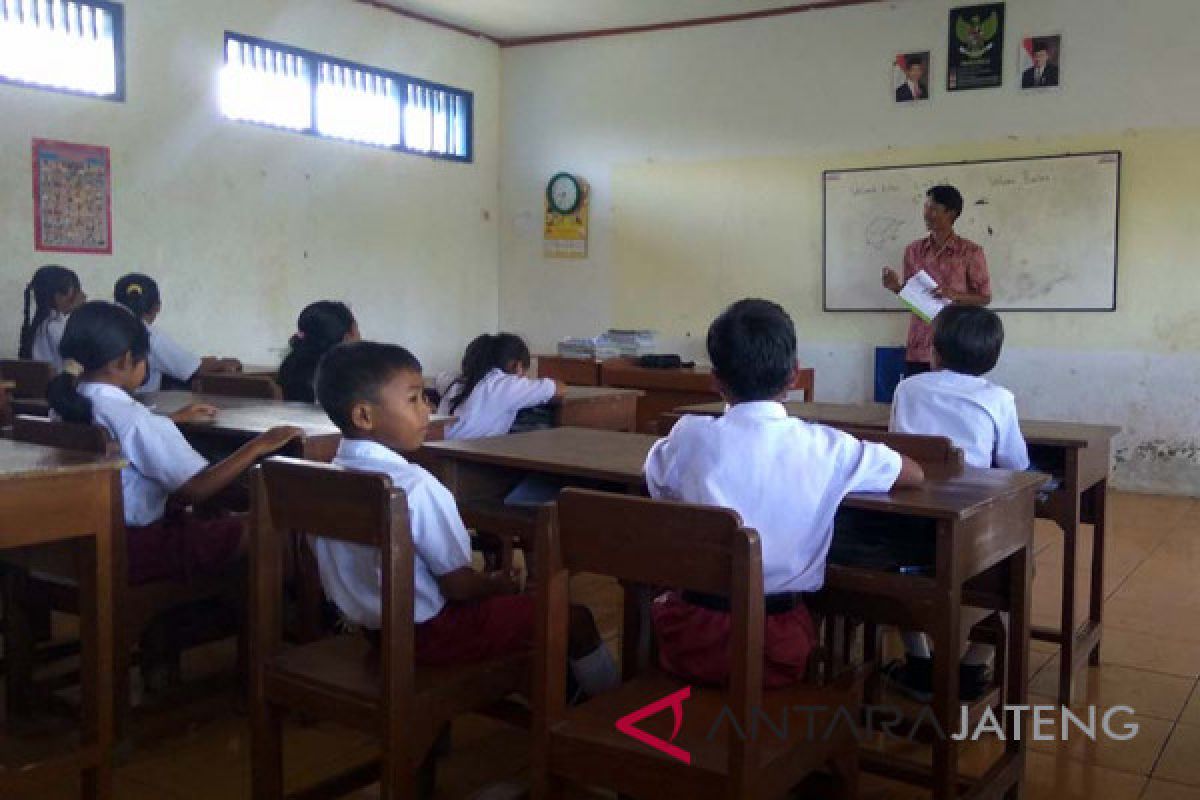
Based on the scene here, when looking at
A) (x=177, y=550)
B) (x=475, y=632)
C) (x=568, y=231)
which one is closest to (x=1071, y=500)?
(x=475, y=632)

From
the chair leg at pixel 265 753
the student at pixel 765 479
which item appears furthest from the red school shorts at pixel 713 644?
the chair leg at pixel 265 753

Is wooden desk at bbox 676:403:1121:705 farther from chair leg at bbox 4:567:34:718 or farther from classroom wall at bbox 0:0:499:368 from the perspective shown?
classroom wall at bbox 0:0:499:368

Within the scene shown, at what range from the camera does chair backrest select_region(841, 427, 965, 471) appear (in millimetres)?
2193

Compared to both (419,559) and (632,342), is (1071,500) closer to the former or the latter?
(419,559)

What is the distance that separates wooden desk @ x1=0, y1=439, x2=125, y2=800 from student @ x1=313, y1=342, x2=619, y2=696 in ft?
1.44

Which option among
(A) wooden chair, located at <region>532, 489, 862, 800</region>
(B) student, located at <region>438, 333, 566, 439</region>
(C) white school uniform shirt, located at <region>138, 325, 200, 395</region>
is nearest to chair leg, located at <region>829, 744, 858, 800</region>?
(A) wooden chair, located at <region>532, 489, 862, 800</region>

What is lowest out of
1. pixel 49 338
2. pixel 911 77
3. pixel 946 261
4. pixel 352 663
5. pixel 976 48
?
pixel 352 663

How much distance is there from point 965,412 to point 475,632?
139 cm

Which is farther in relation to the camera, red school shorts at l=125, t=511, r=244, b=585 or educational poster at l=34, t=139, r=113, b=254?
educational poster at l=34, t=139, r=113, b=254

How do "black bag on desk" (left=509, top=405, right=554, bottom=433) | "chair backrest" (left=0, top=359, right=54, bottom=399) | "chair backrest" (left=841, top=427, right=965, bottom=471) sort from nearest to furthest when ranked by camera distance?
1. "chair backrest" (left=841, top=427, right=965, bottom=471)
2. "black bag on desk" (left=509, top=405, right=554, bottom=433)
3. "chair backrest" (left=0, top=359, right=54, bottom=399)

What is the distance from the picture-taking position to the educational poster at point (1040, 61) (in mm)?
6117

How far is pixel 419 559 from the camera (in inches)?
74.0

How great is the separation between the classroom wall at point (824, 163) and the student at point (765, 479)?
15.7 feet

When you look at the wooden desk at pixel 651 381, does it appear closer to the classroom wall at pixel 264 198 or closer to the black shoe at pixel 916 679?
the classroom wall at pixel 264 198
